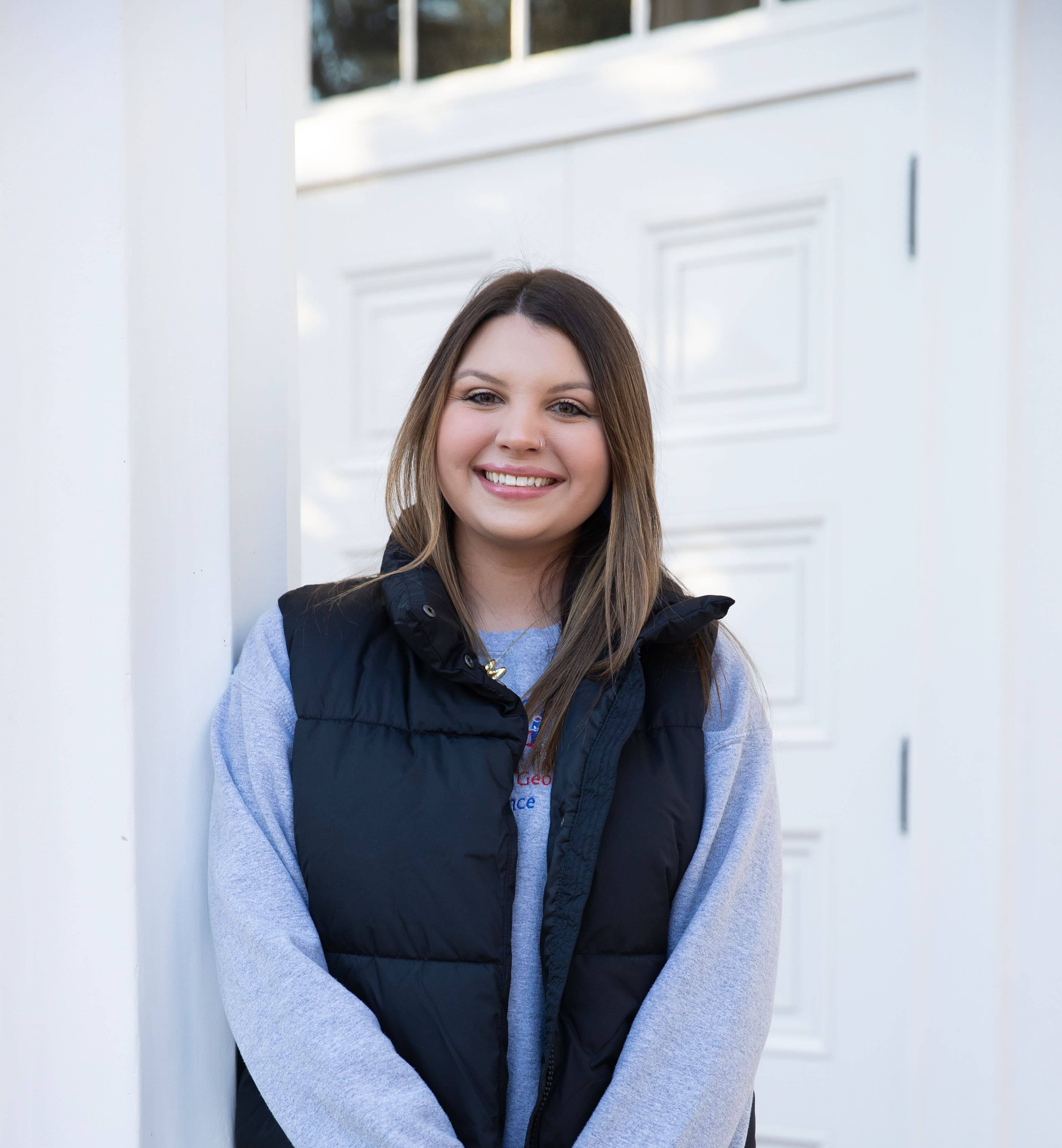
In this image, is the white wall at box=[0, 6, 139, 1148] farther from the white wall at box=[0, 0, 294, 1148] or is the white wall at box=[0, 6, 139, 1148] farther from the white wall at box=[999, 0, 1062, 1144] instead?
the white wall at box=[999, 0, 1062, 1144]

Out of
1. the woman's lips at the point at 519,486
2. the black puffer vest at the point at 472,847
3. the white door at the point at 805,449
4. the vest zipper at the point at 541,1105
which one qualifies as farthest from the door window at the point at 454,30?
the vest zipper at the point at 541,1105

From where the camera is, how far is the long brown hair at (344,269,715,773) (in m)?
1.48

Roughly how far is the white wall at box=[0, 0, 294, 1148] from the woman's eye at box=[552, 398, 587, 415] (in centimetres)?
49

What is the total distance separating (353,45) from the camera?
112 inches

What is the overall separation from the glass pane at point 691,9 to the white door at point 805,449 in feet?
0.75

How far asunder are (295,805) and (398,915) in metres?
0.18

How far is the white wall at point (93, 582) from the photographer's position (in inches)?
48.7

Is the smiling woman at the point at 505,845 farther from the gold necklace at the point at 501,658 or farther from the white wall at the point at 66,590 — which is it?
the white wall at the point at 66,590

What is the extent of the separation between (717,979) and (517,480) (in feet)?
2.19

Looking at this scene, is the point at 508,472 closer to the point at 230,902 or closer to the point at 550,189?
the point at 230,902

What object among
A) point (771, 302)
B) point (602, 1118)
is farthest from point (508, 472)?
point (771, 302)

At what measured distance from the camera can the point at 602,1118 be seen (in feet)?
3.97

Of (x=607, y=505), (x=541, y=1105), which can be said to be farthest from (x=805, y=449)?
(x=541, y=1105)

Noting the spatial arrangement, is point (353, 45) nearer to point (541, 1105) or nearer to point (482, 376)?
point (482, 376)
